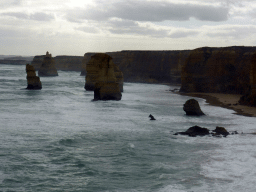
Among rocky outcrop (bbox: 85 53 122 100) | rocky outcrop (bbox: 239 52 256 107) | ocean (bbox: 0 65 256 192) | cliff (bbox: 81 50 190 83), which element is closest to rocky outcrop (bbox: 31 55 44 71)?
cliff (bbox: 81 50 190 83)

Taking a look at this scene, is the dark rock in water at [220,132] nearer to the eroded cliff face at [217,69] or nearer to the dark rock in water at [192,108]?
the dark rock in water at [192,108]

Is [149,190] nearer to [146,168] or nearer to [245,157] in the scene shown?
[146,168]

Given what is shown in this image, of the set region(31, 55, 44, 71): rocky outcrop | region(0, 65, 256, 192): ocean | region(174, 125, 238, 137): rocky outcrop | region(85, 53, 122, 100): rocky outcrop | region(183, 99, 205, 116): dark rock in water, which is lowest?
region(0, 65, 256, 192): ocean

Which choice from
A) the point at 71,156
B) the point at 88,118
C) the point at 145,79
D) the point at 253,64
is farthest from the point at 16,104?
the point at 145,79

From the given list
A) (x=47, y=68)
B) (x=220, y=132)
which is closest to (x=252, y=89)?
(x=220, y=132)

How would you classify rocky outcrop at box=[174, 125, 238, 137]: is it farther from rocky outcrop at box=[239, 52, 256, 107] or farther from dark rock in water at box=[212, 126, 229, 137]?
rocky outcrop at box=[239, 52, 256, 107]
